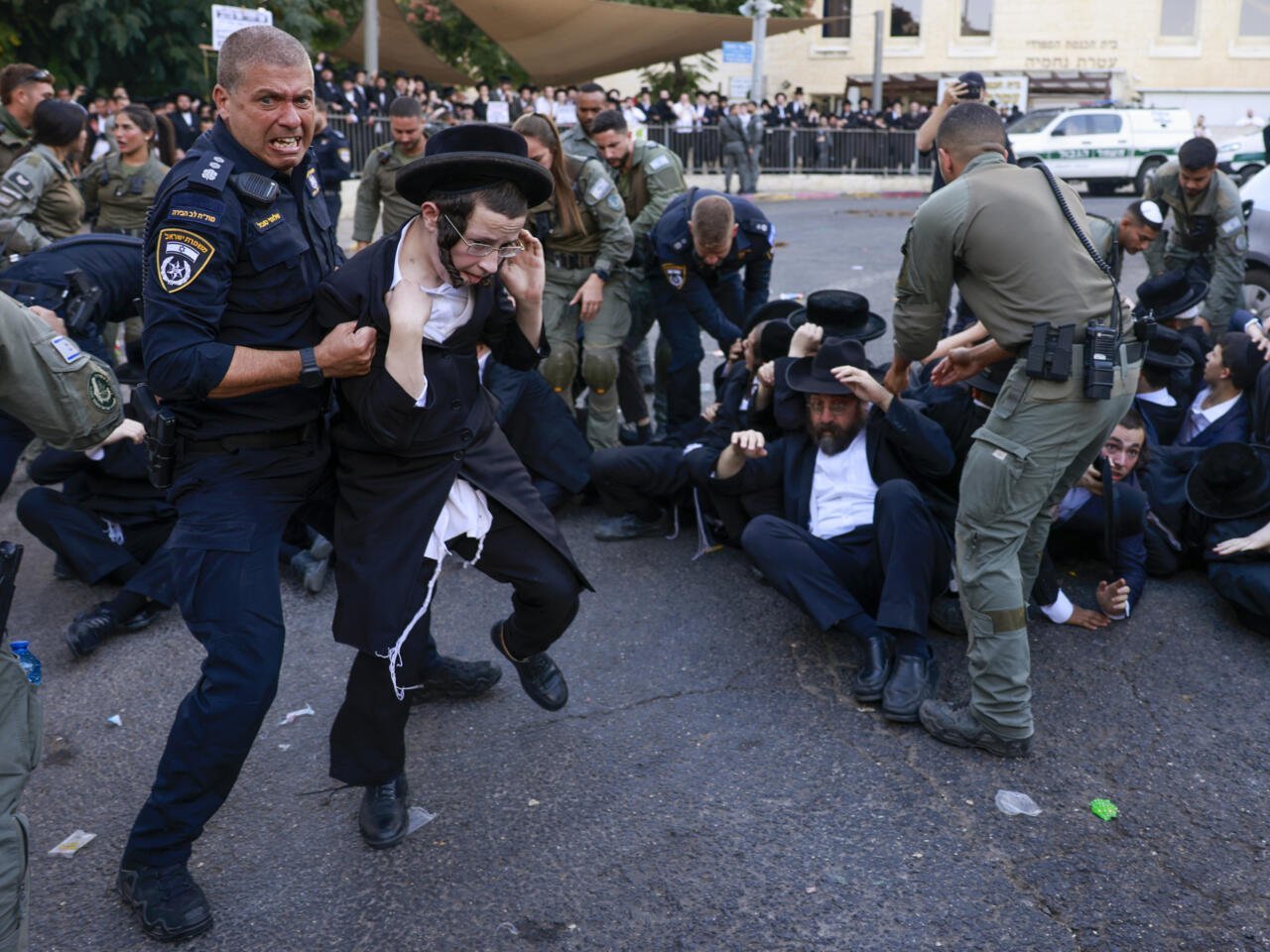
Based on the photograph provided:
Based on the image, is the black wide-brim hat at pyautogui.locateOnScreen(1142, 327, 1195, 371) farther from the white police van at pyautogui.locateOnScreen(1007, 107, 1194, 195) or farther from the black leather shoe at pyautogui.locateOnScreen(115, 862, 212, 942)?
the white police van at pyautogui.locateOnScreen(1007, 107, 1194, 195)

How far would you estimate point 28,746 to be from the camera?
239 cm

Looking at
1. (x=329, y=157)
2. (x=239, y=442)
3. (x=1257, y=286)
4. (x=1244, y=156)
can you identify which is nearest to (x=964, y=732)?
(x=239, y=442)

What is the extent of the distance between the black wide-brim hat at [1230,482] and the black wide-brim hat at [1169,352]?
2.22ft

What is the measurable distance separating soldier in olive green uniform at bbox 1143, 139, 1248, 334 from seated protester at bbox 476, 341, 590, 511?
415 cm

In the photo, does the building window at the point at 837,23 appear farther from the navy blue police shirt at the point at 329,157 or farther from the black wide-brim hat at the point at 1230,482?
the black wide-brim hat at the point at 1230,482

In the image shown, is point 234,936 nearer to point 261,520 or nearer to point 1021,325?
point 261,520

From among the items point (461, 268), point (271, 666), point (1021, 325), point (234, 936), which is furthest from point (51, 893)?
point (1021, 325)

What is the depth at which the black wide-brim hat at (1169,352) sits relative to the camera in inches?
213

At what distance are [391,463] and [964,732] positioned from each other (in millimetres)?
1978

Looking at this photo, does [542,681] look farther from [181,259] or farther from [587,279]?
[587,279]

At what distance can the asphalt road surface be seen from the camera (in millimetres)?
2996

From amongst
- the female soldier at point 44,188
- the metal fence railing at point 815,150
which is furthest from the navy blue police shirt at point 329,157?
the metal fence railing at point 815,150

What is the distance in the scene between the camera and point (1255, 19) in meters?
37.4

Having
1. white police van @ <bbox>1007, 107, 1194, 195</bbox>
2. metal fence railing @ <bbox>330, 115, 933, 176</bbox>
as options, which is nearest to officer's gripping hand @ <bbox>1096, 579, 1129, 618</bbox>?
metal fence railing @ <bbox>330, 115, 933, 176</bbox>
